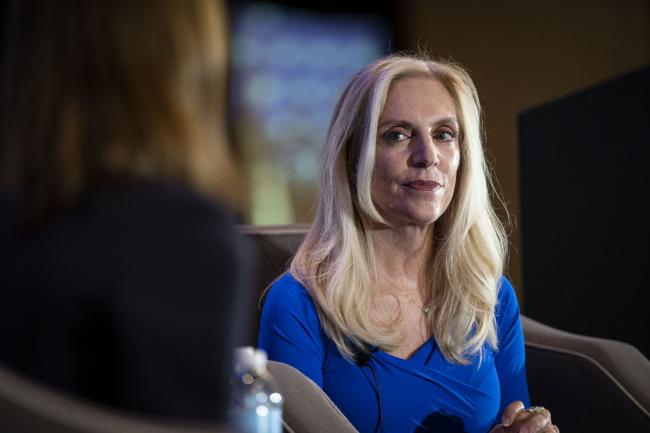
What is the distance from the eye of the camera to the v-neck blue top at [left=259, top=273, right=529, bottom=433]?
1.47 meters

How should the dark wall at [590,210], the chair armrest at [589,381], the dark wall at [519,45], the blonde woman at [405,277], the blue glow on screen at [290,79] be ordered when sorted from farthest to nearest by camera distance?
the dark wall at [519,45]
the blue glow on screen at [290,79]
the dark wall at [590,210]
the chair armrest at [589,381]
the blonde woman at [405,277]

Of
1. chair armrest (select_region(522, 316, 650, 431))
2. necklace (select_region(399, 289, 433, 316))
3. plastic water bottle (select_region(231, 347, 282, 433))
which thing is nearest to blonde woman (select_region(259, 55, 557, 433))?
necklace (select_region(399, 289, 433, 316))

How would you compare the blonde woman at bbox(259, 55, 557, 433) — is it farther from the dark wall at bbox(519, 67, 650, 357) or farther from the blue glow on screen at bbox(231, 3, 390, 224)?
the blue glow on screen at bbox(231, 3, 390, 224)

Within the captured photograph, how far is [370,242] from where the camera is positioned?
5.32ft

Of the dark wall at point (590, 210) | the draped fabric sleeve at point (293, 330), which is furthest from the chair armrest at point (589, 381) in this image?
the draped fabric sleeve at point (293, 330)

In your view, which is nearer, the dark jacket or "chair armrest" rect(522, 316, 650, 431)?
the dark jacket

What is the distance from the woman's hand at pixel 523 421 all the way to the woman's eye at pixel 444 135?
0.50 meters

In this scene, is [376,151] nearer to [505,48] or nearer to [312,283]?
[312,283]

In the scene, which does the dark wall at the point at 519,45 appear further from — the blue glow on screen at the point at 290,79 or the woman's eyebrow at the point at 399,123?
the woman's eyebrow at the point at 399,123

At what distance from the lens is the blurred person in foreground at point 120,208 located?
51 centimetres

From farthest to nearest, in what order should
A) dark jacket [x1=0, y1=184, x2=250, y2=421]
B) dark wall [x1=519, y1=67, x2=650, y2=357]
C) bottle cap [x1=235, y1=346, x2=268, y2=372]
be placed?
dark wall [x1=519, y1=67, x2=650, y2=357] < bottle cap [x1=235, y1=346, x2=268, y2=372] < dark jacket [x1=0, y1=184, x2=250, y2=421]

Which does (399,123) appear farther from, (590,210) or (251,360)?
(590,210)

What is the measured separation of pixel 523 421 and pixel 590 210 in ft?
3.52

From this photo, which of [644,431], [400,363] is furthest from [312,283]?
Result: [644,431]
